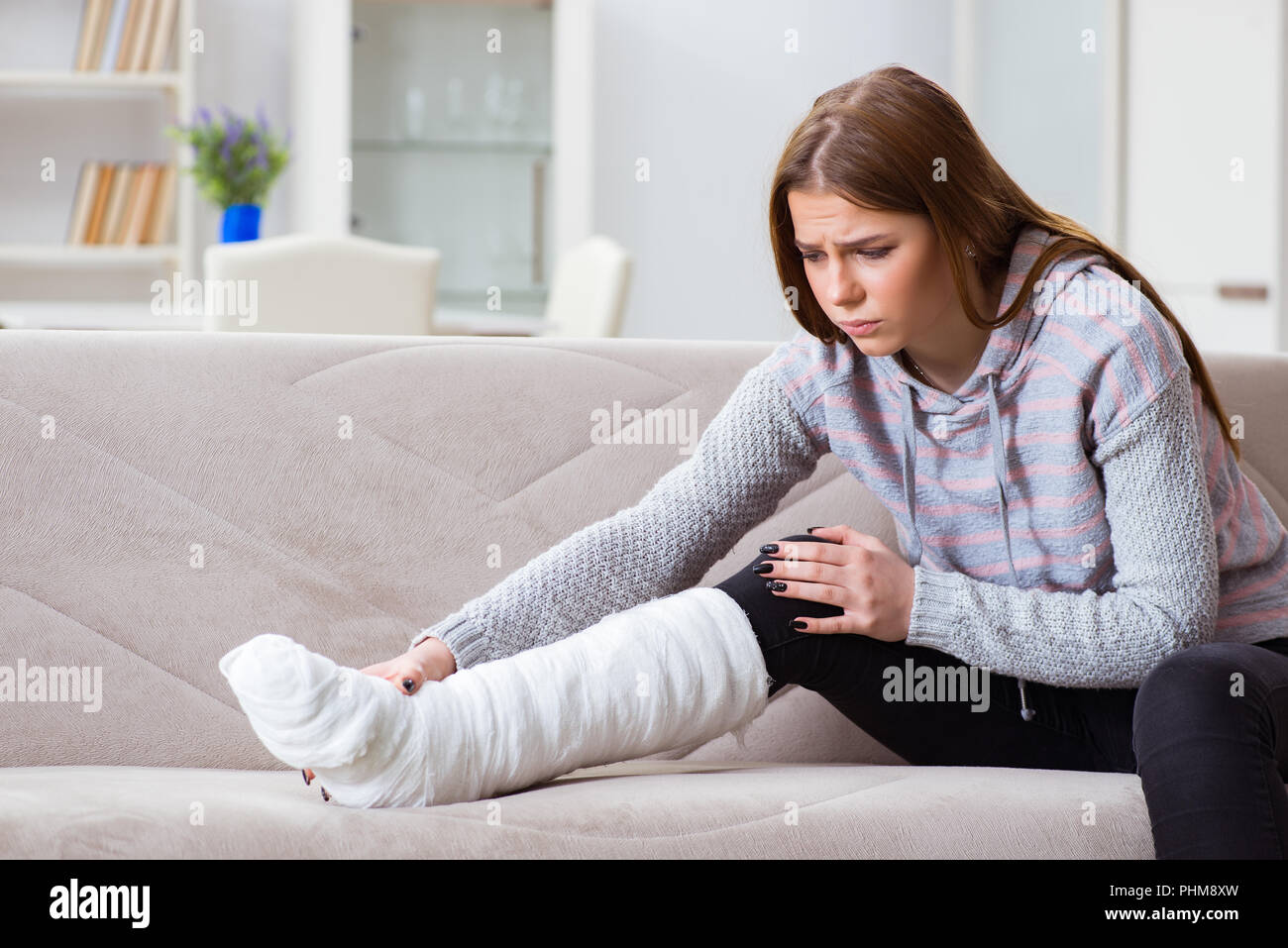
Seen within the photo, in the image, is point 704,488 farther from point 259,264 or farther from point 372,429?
point 259,264

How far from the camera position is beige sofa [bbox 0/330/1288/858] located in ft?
4.06

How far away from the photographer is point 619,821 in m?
0.93

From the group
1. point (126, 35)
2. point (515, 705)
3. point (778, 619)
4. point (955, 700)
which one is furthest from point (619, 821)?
point (126, 35)

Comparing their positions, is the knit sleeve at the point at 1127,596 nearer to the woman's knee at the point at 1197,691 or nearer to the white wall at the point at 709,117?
the woman's knee at the point at 1197,691

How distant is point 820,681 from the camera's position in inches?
44.1

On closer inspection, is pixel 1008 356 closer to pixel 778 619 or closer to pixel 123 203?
pixel 778 619

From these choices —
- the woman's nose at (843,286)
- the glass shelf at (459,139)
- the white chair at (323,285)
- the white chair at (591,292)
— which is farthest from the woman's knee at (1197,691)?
the glass shelf at (459,139)

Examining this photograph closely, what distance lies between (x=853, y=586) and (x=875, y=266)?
0.25 metres

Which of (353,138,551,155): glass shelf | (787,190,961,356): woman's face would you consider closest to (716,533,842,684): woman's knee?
(787,190,961,356): woman's face

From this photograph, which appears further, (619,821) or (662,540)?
(662,540)

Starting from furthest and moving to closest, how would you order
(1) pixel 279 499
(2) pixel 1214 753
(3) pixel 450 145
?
(3) pixel 450 145, (1) pixel 279 499, (2) pixel 1214 753

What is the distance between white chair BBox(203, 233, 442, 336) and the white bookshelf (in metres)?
1.11

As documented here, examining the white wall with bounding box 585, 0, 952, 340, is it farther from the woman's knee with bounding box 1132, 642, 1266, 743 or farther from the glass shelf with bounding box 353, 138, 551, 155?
the woman's knee with bounding box 1132, 642, 1266, 743
